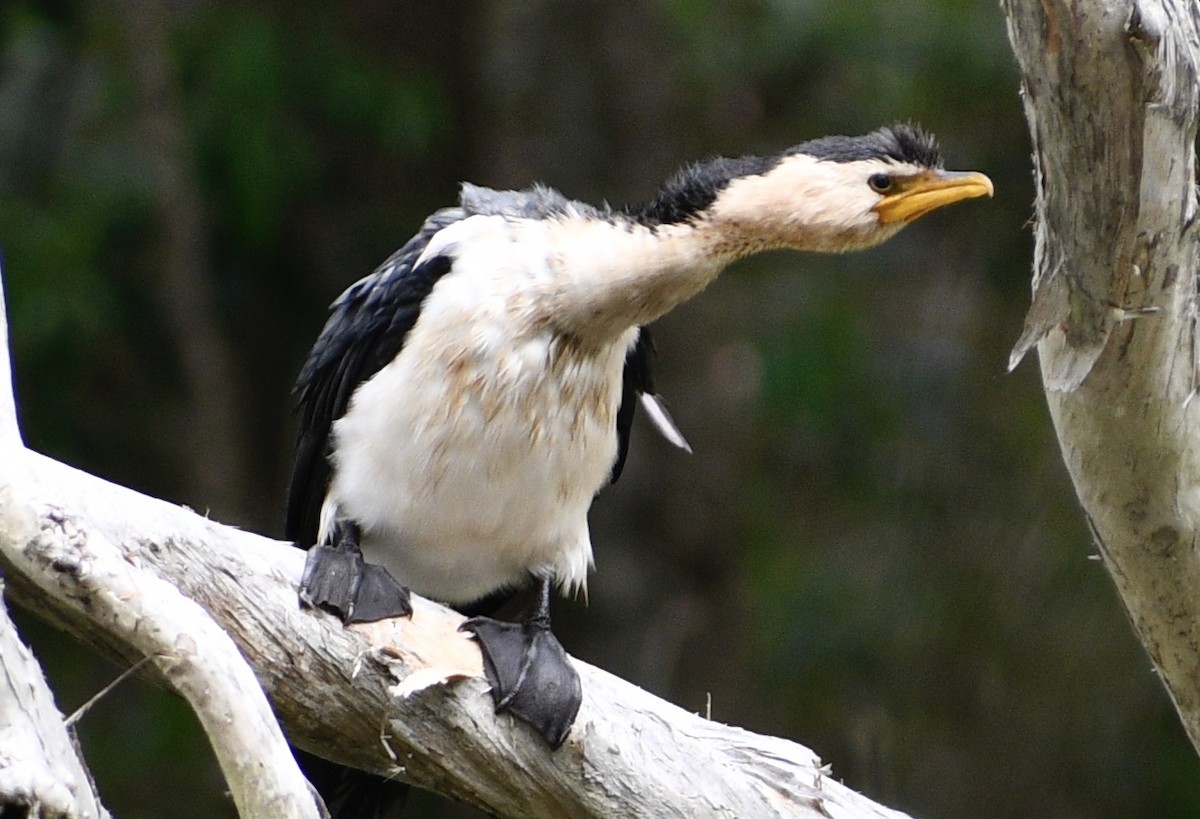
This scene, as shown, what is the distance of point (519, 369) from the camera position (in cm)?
297

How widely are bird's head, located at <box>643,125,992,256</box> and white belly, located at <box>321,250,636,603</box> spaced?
1.35 ft

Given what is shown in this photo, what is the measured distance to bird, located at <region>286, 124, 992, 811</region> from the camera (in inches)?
109

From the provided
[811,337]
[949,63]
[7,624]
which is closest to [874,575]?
[811,337]

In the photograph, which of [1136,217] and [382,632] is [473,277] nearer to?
[382,632]

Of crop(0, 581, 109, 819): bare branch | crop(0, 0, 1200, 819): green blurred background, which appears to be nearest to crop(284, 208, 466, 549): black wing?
crop(0, 581, 109, 819): bare branch

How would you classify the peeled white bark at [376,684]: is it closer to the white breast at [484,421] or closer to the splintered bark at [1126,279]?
the white breast at [484,421]

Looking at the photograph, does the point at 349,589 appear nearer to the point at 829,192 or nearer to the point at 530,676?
the point at 530,676

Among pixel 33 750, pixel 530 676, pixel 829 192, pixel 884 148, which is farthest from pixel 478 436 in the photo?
pixel 33 750

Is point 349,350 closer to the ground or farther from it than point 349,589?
farther from it

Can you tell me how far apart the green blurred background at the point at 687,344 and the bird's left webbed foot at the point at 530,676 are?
2576 millimetres

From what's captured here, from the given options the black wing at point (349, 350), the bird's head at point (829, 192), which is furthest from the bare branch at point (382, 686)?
the bird's head at point (829, 192)

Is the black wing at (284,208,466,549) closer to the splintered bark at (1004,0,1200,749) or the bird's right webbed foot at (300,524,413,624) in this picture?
the bird's right webbed foot at (300,524,413,624)

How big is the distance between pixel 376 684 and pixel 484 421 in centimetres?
57

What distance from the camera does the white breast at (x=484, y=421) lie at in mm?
2982
